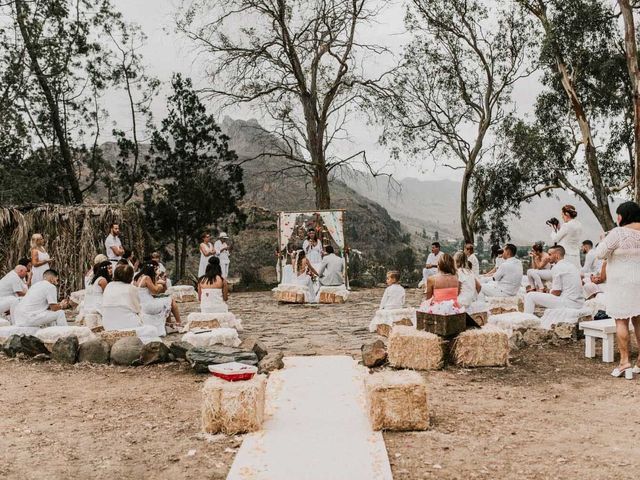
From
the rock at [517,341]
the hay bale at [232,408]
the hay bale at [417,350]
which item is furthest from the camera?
the rock at [517,341]

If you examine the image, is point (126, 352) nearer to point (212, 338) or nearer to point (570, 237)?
point (212, 338)

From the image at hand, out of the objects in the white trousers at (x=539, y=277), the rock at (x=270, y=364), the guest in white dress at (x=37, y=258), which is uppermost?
the guest in white dress at (x=37, y=258)

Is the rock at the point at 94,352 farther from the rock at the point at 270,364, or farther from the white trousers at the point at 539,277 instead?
the white trousers at the point at 539,277

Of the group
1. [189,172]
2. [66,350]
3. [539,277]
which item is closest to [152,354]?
[66,350]

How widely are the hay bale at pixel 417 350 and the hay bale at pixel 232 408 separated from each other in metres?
2.58

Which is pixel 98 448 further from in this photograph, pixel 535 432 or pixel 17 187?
pixel 17 187

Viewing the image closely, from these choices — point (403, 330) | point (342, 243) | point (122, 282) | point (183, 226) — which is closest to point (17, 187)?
point (183, 226)

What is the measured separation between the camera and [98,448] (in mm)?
5039

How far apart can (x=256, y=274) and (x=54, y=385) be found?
16452 mm

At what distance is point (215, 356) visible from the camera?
7574 mm

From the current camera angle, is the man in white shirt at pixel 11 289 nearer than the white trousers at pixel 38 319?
No

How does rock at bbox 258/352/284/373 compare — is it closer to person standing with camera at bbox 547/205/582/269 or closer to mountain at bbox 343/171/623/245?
person standing with camera at bbox 547/205/582/269

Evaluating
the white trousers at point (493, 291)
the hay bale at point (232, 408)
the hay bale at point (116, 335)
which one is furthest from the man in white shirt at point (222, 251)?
the hay bale at point (232, 408)

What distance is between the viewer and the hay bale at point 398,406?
17.1 feet
